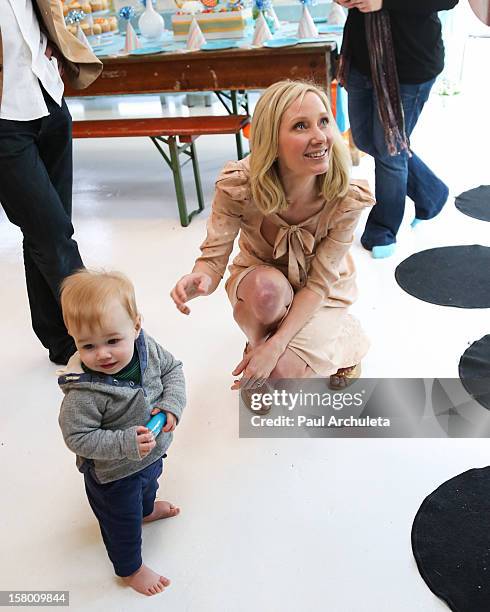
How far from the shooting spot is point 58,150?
2.05 meters

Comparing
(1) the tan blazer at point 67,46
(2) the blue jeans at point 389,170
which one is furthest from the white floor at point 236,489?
(1) the tan blazer at point 67,46

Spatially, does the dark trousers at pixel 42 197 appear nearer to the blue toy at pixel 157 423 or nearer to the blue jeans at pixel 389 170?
the blue toy at pixel 157 423

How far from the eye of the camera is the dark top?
2.40m

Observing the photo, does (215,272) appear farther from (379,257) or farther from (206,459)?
(379,257)

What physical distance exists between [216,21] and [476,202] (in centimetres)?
172

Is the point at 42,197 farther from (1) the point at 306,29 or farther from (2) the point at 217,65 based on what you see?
(1) the point at 306,29

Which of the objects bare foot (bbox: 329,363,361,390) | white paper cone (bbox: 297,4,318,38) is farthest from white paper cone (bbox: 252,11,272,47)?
bare foot (bbox: 329,363,361,390)

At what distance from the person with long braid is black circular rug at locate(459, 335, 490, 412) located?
774 millimetres

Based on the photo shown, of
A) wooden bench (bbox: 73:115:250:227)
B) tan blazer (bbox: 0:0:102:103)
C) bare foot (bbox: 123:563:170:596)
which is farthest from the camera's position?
wooden bench (bbox: 73:115:250:227)

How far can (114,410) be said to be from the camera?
1.31 meters

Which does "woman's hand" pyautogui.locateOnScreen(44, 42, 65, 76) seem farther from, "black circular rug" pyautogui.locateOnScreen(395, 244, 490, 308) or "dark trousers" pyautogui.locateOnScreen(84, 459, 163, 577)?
"black circular rug" pyautogui.locateOnScreen(395, 244, 490, 308)

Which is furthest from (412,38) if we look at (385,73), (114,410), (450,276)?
(114,410)

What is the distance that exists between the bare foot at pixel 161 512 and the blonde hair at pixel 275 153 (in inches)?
31.3

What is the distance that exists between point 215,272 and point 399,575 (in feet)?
2.94
